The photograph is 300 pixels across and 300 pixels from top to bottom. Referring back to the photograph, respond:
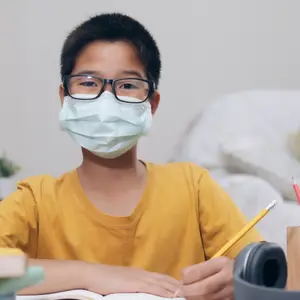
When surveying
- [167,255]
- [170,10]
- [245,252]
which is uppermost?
[170,10]

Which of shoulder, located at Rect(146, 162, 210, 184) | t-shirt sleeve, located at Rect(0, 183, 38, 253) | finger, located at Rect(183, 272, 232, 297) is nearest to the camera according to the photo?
finger, located at Rect(183, 272, 232, 297)

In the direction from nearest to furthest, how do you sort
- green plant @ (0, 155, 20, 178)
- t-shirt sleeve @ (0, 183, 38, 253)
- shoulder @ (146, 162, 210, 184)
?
1. t-shirt sleeve @ (0, 183, 38, 253)
2. shoulder @ (146, 162, 210, 184)
3. green plant @ (0, 155, 20, 178)

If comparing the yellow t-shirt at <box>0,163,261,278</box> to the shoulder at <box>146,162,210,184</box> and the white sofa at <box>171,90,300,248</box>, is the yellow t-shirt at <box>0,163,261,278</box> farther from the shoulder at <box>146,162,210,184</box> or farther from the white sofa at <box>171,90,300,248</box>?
the white sofa at <box>171,90,300,248</box>

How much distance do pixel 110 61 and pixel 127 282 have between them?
0.28 meters

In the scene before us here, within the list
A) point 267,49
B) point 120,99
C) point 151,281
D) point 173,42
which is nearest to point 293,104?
point 267,49

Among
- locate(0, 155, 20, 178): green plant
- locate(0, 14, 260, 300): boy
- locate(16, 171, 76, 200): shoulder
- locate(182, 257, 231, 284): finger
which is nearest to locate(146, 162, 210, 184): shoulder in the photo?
locate(0, 14, 260, 300): boy

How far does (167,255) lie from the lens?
0.71 meters

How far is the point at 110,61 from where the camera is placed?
691 mm

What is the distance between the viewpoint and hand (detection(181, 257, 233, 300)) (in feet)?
1.68

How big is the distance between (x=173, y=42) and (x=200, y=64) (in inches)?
2.7

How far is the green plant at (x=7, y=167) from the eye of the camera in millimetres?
1056

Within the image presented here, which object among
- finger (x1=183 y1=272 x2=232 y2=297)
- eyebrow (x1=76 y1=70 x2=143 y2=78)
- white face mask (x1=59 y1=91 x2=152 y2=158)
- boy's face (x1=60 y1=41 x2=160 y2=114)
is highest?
boy's face (x1=60 y1=41 x2=160 y2=114)

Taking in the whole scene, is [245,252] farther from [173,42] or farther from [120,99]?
[173,42]

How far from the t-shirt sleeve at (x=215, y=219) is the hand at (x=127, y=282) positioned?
14 cm
